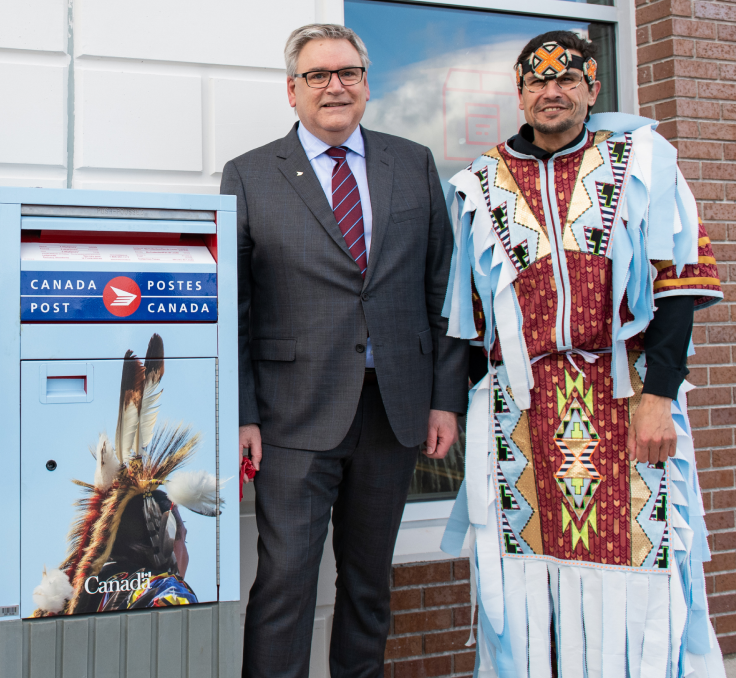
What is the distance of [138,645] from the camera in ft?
5.60

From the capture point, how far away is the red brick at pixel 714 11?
3.34 m

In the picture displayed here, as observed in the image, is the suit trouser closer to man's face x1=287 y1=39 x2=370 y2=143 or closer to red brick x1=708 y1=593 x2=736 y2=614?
man's face x1=287 y1=39 x2=370 y2=143

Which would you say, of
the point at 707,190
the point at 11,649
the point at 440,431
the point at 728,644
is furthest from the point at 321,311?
the point at 728,644

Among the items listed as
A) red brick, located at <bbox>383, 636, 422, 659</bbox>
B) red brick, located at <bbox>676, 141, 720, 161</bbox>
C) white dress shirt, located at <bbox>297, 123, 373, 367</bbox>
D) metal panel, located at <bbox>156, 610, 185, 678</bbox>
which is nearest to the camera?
metal panel, located at <bbox>156, 610, 185, 678</bbox>

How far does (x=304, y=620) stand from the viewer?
7.09ft

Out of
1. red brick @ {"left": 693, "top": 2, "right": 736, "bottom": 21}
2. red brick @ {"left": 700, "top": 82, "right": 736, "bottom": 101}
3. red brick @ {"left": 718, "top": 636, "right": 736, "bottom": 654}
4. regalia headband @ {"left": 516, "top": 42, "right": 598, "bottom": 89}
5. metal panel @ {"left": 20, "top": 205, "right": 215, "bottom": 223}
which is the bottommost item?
red brick @ {"left": 718, "top": 636, "right": 736, "bottom": 654}

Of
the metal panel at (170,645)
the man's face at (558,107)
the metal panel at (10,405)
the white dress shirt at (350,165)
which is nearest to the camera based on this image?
the metal panel at (10,405)

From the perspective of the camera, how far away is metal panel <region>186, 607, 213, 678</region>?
1.75 meters

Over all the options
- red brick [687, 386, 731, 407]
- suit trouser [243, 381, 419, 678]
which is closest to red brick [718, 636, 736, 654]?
red brick [687, 386, 731, 407]

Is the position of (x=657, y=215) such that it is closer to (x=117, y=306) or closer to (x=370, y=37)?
(x=117, y=306)

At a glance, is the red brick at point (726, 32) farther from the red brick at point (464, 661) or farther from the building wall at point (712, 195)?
the red brick at point (464, 661)

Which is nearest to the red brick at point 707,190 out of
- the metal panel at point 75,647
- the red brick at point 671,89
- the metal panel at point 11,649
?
the red brick at point 671,89

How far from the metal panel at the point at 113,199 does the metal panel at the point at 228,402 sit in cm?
4

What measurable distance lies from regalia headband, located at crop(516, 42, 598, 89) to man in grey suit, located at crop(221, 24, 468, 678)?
19.5 inches
